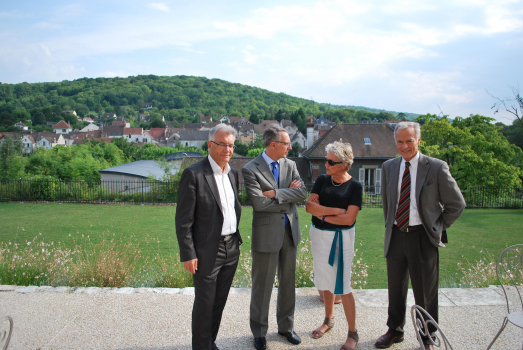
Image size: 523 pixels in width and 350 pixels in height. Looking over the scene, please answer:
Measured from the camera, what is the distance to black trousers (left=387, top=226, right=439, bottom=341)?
3209 mm

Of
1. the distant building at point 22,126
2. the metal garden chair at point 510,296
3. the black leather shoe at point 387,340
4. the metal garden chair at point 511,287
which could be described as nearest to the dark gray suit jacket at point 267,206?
the black leather shoe at point 387,340

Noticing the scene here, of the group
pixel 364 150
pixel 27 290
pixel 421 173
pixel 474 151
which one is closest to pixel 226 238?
pixel 421 173

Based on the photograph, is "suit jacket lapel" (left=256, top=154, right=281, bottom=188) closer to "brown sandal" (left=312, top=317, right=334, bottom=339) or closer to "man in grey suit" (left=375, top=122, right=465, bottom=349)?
"man in grey suit" (left=375, top=122, right=465, bottom=349)

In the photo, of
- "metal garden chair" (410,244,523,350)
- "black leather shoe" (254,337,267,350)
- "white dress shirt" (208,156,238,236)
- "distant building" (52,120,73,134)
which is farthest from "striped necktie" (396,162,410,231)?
"distant building" (52,120,73,134)

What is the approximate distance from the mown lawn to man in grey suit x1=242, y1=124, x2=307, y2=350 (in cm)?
424

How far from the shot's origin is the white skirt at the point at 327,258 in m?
3.37

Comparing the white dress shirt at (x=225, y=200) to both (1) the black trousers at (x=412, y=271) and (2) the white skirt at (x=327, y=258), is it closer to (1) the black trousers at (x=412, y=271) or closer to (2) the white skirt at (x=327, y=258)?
(2) the white skirt at (x=327, y=258)

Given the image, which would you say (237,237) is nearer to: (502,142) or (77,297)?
(77,297)

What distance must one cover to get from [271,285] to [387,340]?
1222 millimetres

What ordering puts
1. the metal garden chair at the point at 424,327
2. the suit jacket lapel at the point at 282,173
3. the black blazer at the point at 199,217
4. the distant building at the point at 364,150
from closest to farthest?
the metal garden chair at the point at 424,327
the black blazer at the point at 199,217
the suit jacket lapel at the point at 282,173
the distant building at the point at 364,150

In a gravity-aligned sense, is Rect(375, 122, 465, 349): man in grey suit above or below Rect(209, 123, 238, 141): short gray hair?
below

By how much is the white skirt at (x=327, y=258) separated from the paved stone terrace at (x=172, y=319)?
0.58m

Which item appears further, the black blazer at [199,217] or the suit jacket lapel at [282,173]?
the suit jacket lapel at [282,173]

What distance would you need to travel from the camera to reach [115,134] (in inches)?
4289
